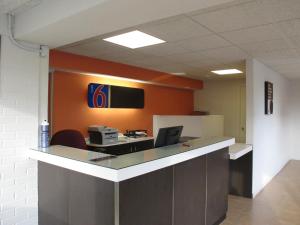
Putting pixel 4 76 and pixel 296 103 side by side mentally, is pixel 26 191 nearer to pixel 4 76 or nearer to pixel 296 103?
pixel 4 76

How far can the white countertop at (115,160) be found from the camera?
5.70ft

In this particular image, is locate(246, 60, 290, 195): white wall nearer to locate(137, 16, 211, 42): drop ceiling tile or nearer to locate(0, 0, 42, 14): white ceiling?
locate(137, 16, 211, 42): drop ceiling tile

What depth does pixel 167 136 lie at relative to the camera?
2.82 m

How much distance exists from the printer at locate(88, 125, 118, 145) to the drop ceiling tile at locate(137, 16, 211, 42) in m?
1.99

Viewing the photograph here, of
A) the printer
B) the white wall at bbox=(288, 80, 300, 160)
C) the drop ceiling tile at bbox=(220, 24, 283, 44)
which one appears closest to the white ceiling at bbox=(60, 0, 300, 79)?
the drop ceiling tile at bbox=(220, 24, 283, 44)

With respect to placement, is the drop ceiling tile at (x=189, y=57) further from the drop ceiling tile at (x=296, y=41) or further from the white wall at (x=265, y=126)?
the drop ceiling tile at (x=296, y=41)

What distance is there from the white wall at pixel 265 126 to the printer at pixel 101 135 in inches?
93.3

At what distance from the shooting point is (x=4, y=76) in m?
2.29

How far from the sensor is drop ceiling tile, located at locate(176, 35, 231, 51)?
318cm

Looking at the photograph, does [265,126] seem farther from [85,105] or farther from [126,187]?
[126,187]

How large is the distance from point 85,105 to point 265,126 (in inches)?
139

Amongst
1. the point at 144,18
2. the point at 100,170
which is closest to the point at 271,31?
the point at 144,18

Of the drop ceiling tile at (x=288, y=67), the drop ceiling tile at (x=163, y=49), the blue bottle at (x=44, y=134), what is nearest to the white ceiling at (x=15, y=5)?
the blue bottle at (x=44, y=134)

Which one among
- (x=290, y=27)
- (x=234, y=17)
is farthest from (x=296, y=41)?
(x=234, y=17)
